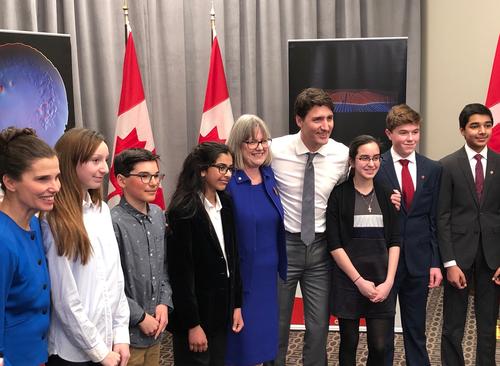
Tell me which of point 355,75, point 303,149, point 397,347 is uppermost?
point 355,75

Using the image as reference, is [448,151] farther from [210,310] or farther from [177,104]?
[210,310]

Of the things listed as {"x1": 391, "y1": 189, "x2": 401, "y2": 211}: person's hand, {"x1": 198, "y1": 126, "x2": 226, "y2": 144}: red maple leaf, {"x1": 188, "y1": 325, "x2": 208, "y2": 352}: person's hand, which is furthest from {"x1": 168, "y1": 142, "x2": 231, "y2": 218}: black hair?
{"x1": 198, "y1": 126, "x2": 226, "y2": 144}: red maple leaf

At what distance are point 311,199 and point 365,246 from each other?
0.33 m

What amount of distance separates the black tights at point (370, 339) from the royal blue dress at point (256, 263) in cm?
34

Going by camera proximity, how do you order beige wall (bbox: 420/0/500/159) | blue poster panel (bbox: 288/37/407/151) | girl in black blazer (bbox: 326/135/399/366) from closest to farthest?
1. girl in black blazer (bbox: 326/135/399/366)
2. blue poster panel (bbox: 288/37/407/151)
3. beige wall (bbox: 420/0/500/159)

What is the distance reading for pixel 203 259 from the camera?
2338mm

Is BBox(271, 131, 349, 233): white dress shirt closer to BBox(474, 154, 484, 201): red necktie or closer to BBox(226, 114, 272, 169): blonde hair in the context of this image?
BBox(226, 114, 272, 169): blonde hair

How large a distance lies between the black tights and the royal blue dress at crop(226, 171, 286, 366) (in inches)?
13.4

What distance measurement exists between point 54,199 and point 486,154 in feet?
6.65

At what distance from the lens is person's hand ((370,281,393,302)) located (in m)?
2.59

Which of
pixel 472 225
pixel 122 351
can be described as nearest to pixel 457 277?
pixel 472 225

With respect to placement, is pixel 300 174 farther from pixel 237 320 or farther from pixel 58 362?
pixel 58 362

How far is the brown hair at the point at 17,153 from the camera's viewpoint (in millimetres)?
1714

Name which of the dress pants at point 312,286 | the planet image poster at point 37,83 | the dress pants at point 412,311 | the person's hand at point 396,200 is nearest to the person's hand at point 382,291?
the dress pants at point 412,311
